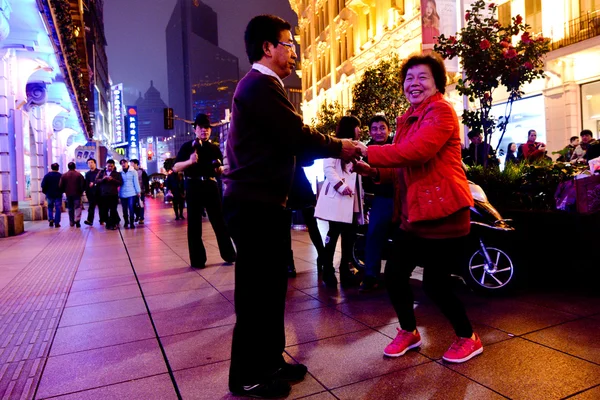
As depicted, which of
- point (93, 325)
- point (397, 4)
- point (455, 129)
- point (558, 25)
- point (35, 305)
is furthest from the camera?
point (397, 4)

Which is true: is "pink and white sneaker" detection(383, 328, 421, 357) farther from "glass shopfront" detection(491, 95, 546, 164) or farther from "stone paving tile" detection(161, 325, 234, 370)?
"glass shopfront" detection(491, 95, 546, 164)

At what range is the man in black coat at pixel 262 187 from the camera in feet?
8.29

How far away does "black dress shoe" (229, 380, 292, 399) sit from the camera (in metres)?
2.60

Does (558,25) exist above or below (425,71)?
above

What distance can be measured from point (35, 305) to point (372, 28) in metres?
29.5

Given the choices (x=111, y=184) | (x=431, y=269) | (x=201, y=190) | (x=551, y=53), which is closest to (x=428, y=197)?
(x=431, y=269)

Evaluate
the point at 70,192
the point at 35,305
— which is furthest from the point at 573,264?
the point at 70,192

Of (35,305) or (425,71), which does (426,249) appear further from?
(35,305)

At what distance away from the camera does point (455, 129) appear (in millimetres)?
2938

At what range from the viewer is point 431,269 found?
9.84 ft

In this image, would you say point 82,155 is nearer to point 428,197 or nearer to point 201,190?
point 201,190

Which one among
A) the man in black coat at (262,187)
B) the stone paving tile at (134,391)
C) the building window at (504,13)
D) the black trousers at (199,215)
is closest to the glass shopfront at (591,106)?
the building window at (504,13)

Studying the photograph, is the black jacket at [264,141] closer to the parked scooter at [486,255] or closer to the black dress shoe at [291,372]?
the black dress shoe at [291,372]

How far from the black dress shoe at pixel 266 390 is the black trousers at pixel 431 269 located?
0.93 meters
